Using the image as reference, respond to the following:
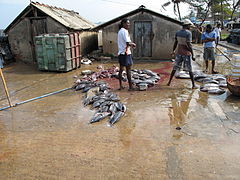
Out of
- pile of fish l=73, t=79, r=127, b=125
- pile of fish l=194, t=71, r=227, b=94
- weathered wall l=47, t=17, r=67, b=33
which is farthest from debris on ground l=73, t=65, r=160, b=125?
weathered wall l=47, t=17, r=67, b=33

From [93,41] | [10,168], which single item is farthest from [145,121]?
[93,41]

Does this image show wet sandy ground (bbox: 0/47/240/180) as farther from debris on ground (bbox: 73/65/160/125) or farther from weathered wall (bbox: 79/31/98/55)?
weathered wall (bbox: 79/31/98/55)

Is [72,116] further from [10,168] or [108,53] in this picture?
[108,53]

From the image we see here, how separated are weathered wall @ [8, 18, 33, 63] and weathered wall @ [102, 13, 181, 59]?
433cm

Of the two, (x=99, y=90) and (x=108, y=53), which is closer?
(x=99, y=90)

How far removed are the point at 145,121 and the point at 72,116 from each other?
1.72 m

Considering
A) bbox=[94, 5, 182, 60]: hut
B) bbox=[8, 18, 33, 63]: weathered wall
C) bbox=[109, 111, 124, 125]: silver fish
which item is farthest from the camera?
bbox=[94, 5, 182, 60]: hut

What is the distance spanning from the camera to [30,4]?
1042 centimetres

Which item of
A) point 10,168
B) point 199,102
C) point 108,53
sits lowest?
point 10,168

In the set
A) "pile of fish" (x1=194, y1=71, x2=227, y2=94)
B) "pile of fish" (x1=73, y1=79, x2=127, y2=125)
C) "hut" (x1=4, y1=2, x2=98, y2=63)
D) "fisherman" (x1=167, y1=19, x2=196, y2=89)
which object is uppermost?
"hut" (x1=4, y1=2, x2=98, y2=63)

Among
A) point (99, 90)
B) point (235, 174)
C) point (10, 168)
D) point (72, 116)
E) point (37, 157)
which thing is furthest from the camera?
point (99, 90)

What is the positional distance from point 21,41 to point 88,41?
4.31 meters

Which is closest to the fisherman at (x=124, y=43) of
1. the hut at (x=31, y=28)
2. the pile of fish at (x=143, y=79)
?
the pile of fish at (x=143, y=79)

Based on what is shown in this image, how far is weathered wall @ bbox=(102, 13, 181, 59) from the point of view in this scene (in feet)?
37.1
